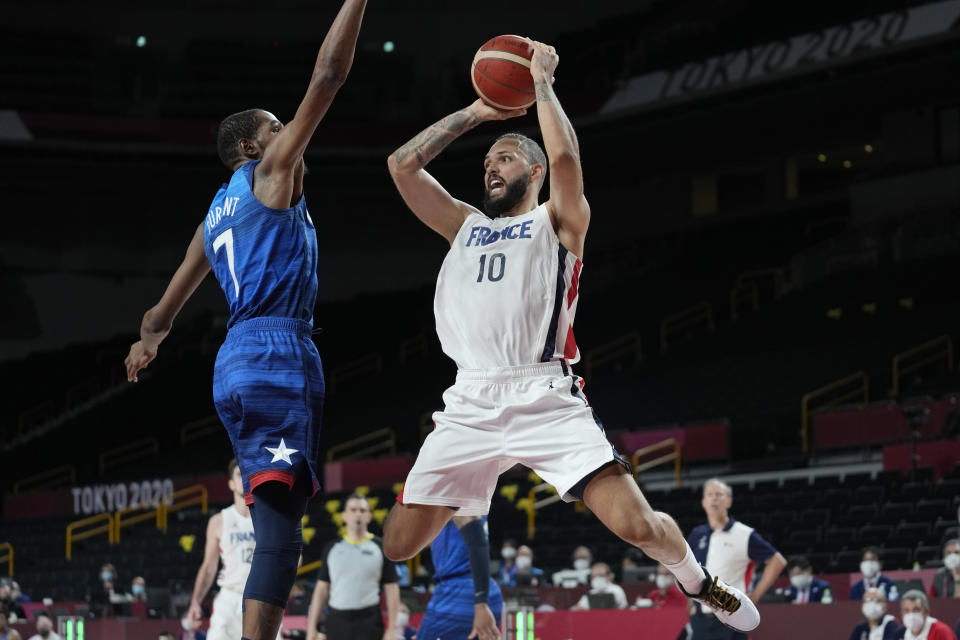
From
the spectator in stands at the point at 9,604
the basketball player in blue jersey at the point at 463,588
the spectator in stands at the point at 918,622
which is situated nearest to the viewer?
the basketball player in blue jersey at the point at 463,588

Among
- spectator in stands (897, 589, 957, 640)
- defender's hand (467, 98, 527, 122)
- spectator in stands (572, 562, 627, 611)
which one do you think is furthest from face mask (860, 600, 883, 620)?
defender's hand (467, 98, 527, 122)

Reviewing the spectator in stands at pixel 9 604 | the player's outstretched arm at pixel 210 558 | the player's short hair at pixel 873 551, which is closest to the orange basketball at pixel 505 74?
the player's outstretched arm at pixel 210 558

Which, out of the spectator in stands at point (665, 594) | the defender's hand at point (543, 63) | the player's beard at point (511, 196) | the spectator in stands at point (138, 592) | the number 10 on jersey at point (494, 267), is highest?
the defender's hand at point (543, 63)

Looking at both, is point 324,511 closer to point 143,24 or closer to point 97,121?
point 97,121

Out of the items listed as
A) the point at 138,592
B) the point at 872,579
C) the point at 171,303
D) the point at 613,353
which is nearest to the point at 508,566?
the point at 872,579

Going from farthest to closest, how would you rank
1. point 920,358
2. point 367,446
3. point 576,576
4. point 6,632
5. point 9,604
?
point 367,446 → point 920,358 → point 576,576 → point 9,604 → point 6,632

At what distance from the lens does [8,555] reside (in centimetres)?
2470

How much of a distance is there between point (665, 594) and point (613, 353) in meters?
17.2

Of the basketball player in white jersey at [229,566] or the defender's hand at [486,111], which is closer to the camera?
the defender's hand at [486,111]

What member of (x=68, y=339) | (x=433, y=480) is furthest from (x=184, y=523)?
(x=433, y=480)

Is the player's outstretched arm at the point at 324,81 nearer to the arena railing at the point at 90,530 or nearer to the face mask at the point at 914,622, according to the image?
the face mask at the point at 914,622

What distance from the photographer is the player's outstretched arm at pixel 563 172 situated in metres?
5.96

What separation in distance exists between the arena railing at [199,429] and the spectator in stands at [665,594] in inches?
773

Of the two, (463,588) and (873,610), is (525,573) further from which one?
(463,588)
